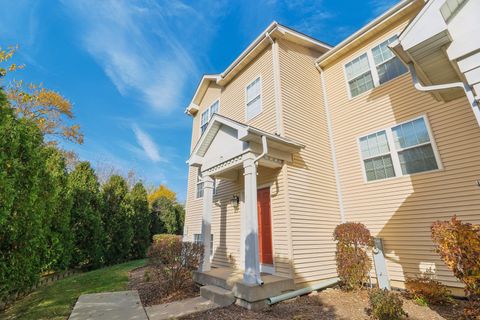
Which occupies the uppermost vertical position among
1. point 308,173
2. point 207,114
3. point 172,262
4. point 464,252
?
point 207,114

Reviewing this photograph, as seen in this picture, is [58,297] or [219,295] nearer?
[219,295]

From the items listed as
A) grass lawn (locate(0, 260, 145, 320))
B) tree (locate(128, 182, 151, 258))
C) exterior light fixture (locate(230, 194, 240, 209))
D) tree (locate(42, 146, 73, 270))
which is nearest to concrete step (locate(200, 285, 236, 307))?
grass lawn (locate(0, 260, 145, 320))

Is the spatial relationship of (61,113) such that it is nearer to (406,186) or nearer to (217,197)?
(217,197)

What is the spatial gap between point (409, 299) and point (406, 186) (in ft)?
8.72

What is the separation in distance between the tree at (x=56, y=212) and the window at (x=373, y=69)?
382 inches

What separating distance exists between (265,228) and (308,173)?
210cm

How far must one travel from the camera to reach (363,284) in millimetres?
5660

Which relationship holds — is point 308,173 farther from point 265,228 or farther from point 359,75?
point 359,75

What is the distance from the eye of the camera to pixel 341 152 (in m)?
7.48

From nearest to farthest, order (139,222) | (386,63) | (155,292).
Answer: (155,292) < (386,63) < (139,222)

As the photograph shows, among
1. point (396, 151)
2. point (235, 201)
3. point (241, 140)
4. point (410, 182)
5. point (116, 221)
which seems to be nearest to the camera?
point (241, 140)

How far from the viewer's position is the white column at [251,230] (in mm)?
4756

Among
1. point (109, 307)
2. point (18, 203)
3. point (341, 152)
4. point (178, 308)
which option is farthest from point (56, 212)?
point (341, 152)

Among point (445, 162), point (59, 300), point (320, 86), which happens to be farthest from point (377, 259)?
point (59, 300)
